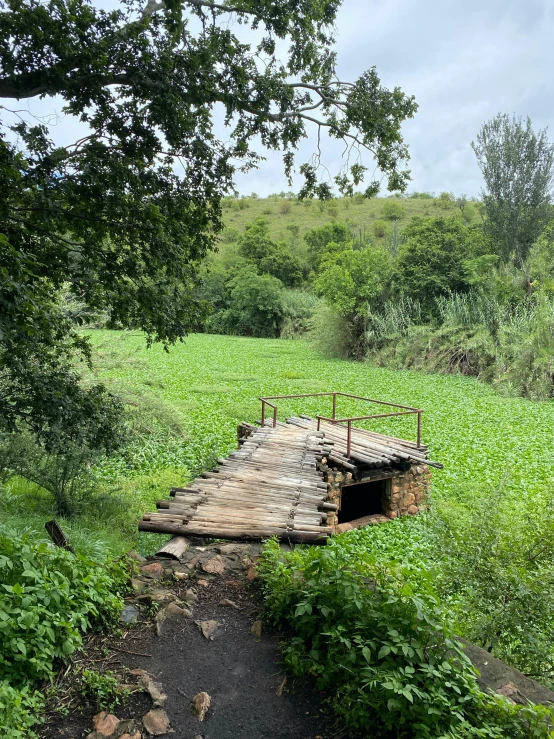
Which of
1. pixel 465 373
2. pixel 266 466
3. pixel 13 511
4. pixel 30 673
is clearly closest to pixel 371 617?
pixel 30 673

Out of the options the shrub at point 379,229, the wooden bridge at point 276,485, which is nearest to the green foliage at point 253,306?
the shrub at point 379,229

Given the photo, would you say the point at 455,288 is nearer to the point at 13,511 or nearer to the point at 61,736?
the point at 13,511

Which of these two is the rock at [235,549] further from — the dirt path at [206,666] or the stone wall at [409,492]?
the stone wall at [409,492]

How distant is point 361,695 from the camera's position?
285cm

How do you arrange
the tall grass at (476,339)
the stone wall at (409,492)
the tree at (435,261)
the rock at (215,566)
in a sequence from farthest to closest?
the tree at (435,261) → the tall grass at (476,339) → the stone wall at (409,492) → the rock at (215,566)

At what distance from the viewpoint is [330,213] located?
70688mm

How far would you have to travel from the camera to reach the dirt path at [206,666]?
2.85m

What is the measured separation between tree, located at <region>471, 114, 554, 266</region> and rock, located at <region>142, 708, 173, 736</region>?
1293 inches

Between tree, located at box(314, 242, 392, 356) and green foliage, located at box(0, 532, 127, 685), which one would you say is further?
tree, located at box(314, 242, 392, 356)

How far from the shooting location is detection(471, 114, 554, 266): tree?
31797 mm

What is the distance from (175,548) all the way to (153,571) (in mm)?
477

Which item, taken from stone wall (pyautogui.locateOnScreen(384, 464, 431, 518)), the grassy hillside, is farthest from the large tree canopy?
the grassy hillside

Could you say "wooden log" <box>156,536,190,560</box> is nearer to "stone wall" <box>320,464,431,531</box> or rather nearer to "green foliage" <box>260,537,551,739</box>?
"green foliage" <box>260,537,551,739</box>

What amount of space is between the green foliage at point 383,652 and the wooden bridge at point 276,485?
5.66 ft
